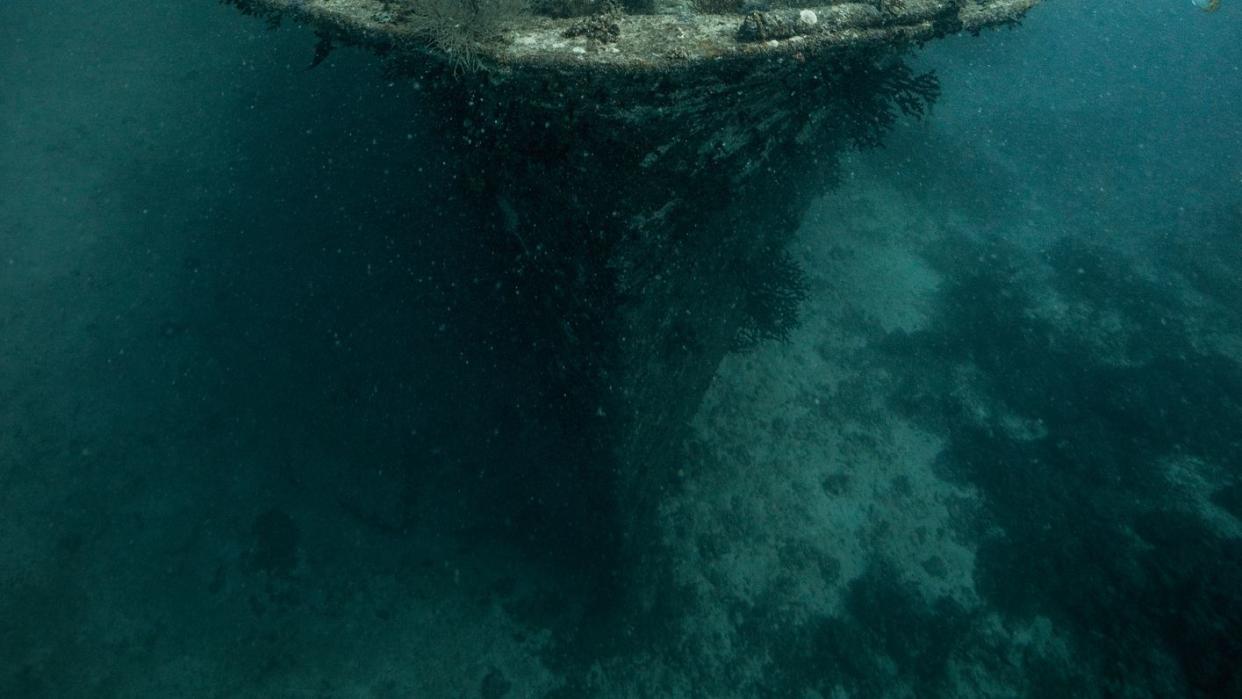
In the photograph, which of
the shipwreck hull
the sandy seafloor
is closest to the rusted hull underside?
the shipwreck hull

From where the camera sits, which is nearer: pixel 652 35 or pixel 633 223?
pixel 652 35

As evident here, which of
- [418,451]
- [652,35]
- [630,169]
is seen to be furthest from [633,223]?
[418,451]

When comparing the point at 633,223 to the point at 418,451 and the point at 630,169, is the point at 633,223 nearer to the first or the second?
the point at 630,169

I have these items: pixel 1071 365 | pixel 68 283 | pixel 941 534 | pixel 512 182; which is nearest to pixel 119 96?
pixel 68 283

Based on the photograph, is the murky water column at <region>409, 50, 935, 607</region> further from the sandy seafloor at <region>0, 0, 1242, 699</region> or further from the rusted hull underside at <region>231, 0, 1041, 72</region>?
the sandy seafloor at <region>0, 0, 1242, 699</region>

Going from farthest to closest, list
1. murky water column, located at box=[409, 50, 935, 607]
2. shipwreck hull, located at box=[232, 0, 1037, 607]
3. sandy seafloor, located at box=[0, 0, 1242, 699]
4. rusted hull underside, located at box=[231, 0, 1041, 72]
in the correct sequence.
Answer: sandy seafloor, located at box=[0, 0, 1242, 699]
murky water column, located at box=[409, 50, 935, 607]
shipwreck hull, located at box=[232, 0, 1037, 607]
rusted hull underside, located at box=[231, 0, 1041, 72]

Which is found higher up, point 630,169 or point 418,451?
point 630,169

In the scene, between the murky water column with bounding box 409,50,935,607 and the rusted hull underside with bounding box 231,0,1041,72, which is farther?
the murky water column with bounding box 409,50,935,607

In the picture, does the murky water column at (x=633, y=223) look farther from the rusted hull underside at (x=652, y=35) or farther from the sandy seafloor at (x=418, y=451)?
the sandy seafloor at (x=418, y=451)
